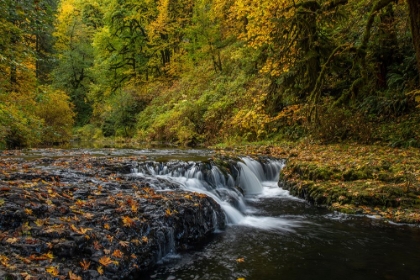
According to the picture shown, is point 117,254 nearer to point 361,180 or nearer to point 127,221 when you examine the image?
point 127,221

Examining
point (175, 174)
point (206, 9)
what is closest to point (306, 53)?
→ point (175, 174)

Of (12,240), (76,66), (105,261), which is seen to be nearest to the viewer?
(12,240)

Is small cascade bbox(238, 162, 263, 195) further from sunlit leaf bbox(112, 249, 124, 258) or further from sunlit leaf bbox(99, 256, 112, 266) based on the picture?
sunlit leaf bbox(99, 256, 112, 266)

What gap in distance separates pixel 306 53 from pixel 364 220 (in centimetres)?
791

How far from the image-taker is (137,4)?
3153 cm

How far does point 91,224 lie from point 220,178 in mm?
5189

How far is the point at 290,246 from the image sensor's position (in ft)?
19.7

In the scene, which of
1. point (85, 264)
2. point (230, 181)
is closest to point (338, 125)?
point (230, 181)

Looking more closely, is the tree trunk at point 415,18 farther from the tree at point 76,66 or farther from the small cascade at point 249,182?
the tree at point 76,66

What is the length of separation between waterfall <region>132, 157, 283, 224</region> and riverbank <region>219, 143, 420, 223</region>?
3.04 ft

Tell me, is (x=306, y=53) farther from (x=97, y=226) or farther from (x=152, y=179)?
(x=97, y=226)

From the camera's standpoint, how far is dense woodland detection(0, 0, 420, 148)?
1182 centimetres

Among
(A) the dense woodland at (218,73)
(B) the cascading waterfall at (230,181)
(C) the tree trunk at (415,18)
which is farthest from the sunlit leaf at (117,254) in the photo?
(C) the tree trunk at (415,18)

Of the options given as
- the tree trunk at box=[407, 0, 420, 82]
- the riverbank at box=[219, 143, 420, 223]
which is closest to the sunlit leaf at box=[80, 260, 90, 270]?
the riverbank at box=[219, 143, 420, 223]
